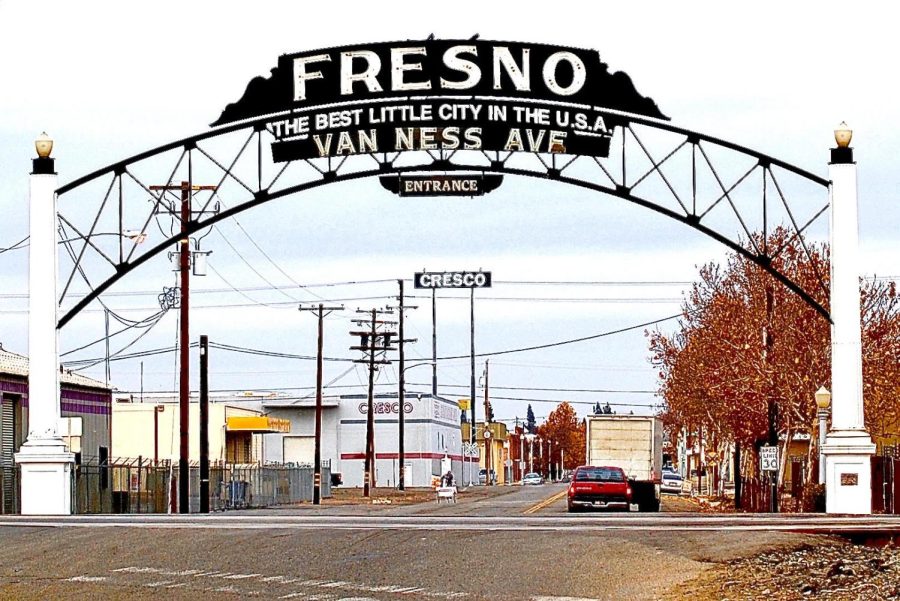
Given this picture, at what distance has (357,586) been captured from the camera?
1780cm

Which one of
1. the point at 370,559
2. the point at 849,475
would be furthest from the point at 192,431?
the point at 370,559

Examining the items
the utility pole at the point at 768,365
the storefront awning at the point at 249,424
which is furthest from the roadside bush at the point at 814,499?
the storefront awning at the point at 249,424

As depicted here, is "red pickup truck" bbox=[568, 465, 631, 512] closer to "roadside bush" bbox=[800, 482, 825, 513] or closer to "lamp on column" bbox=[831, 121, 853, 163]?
"roadside bush" bbox=[800, 482, 825, 513]

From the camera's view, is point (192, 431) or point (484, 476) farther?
point (484, 476)

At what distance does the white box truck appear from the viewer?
186 ft

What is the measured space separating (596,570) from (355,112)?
17043 mm

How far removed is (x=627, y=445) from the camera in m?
57.0

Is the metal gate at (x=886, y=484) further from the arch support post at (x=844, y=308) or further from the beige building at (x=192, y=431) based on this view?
the beige building at (x=192, y=431)

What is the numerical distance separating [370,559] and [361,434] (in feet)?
298

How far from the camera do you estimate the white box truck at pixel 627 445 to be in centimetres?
5656

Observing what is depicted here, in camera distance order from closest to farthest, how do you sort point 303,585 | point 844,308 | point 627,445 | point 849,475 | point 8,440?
1. point 303,585
2. point 849,475
3. point 844,308
4. point 8,440
5. point 627,445

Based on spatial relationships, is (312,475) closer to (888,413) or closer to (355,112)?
(888,413)

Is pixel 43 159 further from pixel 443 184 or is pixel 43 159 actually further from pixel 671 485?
pixel 671 485

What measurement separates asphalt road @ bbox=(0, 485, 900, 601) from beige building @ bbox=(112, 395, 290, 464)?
58.3 meters
